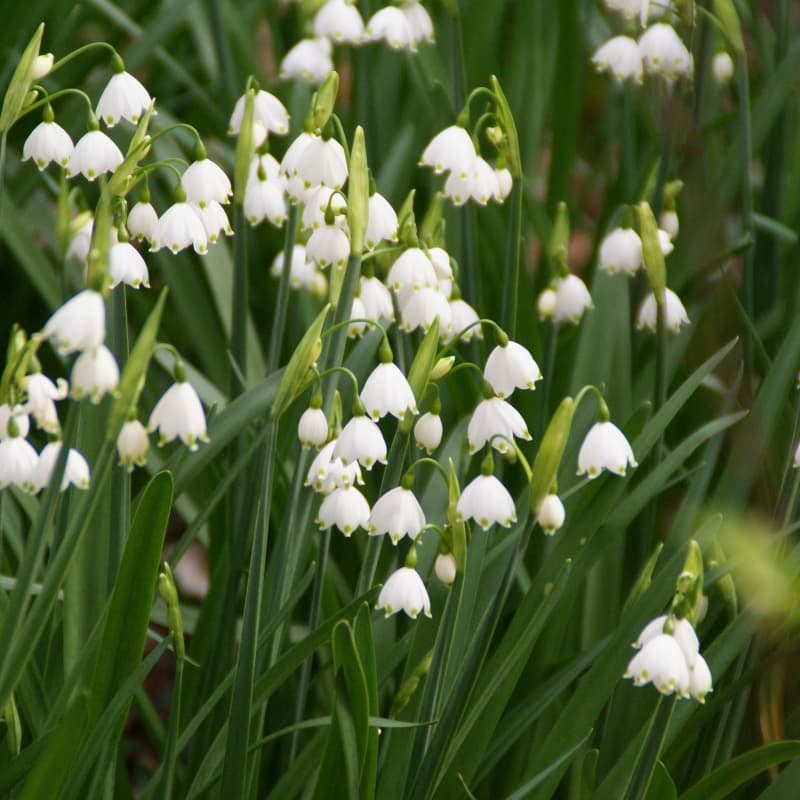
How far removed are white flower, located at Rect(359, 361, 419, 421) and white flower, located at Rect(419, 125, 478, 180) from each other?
1.44 feet

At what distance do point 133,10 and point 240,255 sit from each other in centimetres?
202

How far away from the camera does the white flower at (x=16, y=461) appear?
129 cm

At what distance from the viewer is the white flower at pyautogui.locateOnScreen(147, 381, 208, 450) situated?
1271 mm

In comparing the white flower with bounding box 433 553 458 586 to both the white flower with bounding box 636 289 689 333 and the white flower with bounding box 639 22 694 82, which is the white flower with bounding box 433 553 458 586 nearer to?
the white flower with bounding box 636 289 689 333

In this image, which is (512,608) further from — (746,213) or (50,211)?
(50,211)

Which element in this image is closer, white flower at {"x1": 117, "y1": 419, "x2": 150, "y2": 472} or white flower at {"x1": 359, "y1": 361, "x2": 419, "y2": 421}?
white flower at {"x1": 117, "y1": 419, "x2": 150, "y2": 472}

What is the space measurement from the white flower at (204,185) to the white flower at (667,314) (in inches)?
27.0

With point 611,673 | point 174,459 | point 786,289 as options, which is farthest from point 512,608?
point 786,289

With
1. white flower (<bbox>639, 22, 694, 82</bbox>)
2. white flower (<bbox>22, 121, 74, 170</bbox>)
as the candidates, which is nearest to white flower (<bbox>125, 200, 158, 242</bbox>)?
white flower (<bbox>22, 121, 74, 170</bbox>)

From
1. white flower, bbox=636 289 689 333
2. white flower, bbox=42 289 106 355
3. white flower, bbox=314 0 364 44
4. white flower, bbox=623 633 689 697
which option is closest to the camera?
white flower, bbox=42 289 106 355

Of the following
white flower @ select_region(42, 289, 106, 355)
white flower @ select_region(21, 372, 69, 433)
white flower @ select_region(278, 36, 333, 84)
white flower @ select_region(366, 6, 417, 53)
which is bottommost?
white flower @ select_region(21, 372, 69, 433)

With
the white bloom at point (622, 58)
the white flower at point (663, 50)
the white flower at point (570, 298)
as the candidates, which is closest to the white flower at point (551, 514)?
the white flower at point (570, 298)

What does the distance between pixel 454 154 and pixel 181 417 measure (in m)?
0.66

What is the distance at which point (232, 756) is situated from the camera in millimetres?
1442
